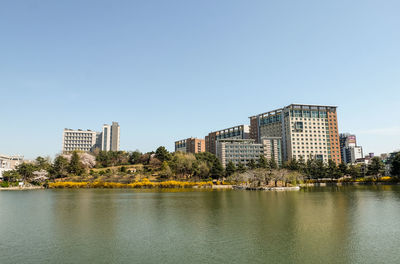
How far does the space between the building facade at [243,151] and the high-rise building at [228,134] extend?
94.4 ft

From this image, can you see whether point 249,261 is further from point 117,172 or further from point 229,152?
point 229,152

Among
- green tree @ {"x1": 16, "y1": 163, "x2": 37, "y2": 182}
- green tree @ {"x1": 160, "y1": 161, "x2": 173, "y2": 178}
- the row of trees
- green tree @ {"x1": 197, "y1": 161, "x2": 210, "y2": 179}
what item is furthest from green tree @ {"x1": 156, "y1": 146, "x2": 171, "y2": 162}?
green tree @ {"x1": 16, "y1": 163, "x2": 37, "y2": 182}

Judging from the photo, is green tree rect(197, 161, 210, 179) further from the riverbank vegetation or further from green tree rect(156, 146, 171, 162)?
green tree rect(156, 146, 171, 162)

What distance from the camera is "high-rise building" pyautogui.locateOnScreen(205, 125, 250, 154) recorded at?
579 ft

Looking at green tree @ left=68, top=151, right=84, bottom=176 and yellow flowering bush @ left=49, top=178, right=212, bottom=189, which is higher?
green tree @ left=68, top=151, right=84, bottom=176

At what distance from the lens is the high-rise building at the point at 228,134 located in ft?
579

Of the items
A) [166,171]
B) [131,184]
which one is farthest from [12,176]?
[166,171]

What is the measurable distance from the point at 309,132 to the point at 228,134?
172 feet

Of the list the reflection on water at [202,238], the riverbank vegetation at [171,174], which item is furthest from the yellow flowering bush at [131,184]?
the reflection on water at [202,238]

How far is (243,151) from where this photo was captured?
142m

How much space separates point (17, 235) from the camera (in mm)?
20406

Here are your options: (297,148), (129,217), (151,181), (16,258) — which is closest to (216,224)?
(129,217)

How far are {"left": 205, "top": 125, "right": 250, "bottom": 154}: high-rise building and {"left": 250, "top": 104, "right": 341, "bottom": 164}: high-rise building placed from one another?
24471 mm

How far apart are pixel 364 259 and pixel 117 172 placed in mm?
93656
